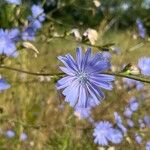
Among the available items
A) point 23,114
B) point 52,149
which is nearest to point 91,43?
point 52,149

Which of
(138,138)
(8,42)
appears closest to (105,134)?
(138,138)

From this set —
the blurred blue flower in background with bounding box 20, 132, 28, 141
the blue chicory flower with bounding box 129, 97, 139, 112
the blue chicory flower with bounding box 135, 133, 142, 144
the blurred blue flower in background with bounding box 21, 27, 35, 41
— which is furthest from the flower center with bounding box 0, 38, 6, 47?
the blue chicory flower with bounding box 129, 97, 139, 112

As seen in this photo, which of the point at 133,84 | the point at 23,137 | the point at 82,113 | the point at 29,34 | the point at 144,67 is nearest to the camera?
the point at 144,67

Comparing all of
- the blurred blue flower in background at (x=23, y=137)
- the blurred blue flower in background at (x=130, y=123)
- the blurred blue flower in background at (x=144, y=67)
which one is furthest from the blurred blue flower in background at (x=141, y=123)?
the blurred blue flower in background at (x=23, y=137)

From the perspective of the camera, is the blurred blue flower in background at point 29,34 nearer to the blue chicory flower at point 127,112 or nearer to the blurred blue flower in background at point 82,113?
the blurred blue flower in background at point 82,113

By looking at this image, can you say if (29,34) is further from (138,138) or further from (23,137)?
(138,138)

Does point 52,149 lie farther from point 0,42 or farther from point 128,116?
point 128,116

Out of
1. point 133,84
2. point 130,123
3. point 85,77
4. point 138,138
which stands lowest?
point 85,77
